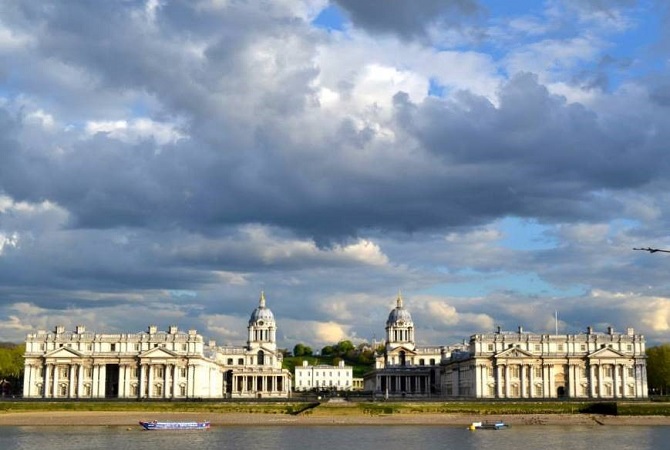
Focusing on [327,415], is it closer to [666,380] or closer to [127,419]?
[127,419]

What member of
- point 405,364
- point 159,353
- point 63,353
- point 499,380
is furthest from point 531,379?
point 63,353

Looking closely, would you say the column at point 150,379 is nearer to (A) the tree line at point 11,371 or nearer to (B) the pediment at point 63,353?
(B) the pediment at point 63,353

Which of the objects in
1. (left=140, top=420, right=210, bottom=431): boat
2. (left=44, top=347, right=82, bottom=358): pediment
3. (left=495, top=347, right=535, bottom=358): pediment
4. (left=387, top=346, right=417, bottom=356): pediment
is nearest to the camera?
(left=140, top=420, right=210, bottom=431): boat

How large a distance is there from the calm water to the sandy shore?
4.62 metres

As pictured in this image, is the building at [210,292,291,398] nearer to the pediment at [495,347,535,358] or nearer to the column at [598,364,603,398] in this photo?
the pediment at [495,347,535,358]

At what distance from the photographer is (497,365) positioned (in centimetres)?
13938

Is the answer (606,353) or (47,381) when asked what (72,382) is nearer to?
(47,381)

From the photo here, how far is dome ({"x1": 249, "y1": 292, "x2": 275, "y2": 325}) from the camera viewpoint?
174 metres

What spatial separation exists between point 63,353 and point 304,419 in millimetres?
50029

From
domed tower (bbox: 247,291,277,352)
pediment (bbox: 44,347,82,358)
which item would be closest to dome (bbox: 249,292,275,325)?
domed tower (bbox: 247,291,277,352)

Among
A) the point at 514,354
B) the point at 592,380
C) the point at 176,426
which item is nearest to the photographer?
the point at 176,426

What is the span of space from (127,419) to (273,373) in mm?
64406

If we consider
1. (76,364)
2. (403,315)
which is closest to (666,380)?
(403,315)

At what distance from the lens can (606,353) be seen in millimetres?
137750
